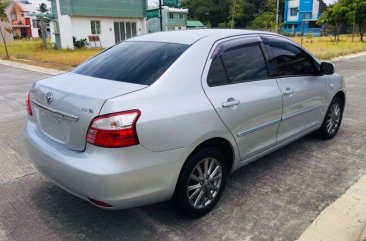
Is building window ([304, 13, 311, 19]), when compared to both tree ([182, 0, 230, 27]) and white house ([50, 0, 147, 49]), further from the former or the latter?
white house ([50, 0, 147, 49])

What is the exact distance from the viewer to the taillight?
96.0 inches

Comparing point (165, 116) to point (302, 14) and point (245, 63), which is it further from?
point (302, 14)

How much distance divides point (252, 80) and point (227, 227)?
4.69 feet

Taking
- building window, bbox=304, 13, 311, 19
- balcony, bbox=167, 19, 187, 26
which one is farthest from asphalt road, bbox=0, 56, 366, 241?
building window, bbox=304, 13, 311, 19

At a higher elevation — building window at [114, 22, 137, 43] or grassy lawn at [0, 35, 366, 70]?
building window at [114, 22, 137, 43]

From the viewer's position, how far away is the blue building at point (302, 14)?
63094mm

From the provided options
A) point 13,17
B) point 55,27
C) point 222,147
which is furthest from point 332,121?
point 13,17

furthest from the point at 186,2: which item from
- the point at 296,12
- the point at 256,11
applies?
the point at 296,12

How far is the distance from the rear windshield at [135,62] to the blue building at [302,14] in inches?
2444

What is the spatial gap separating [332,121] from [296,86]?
1.40 meters

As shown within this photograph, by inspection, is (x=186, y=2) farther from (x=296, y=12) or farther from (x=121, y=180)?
(x=121, y=180)

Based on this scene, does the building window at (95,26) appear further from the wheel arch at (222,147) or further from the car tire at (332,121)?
the wheel arch at (222,147)

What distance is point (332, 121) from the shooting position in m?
5.00

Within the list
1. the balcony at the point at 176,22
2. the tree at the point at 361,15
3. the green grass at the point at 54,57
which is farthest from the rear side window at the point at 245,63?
the balcony at the point at 176,22
